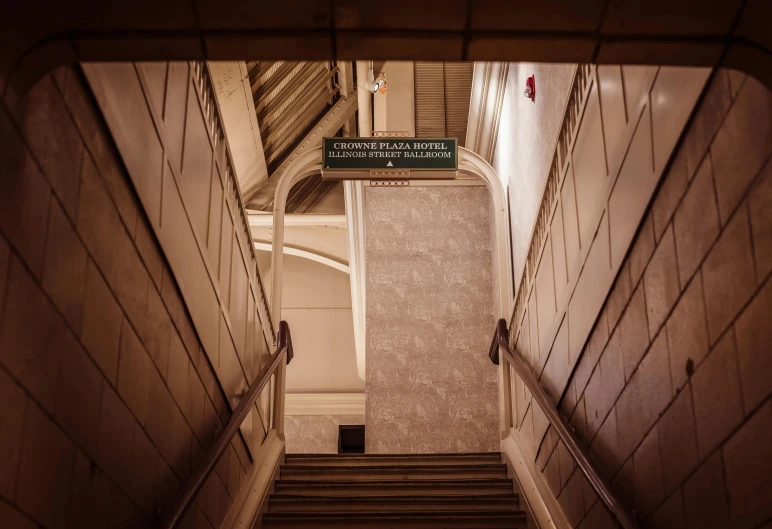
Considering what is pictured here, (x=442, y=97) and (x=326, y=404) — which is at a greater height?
(x=442, y=97)

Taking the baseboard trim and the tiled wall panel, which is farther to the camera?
the baseboard trim

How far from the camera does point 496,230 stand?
26.3ft

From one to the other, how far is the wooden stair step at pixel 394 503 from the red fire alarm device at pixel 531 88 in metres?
3.02

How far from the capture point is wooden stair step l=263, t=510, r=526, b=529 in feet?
16.6

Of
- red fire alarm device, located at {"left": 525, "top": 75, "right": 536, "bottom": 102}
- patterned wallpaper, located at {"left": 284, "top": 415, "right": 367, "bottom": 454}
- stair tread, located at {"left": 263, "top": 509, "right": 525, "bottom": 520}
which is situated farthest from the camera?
patterned wallpaper, located at {"left": 284, "top": 415, "right": 367, "bottom": 454}

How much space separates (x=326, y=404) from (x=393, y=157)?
338 inches

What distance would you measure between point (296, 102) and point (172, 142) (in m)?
8.83

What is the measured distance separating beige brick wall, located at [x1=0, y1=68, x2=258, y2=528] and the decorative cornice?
38.9ft

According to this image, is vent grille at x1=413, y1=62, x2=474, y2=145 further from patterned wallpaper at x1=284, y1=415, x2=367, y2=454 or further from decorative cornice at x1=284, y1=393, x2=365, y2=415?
patterned wallpaper at x1=284, y1=415, x2=367, y2=454

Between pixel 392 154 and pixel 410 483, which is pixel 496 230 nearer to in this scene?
pixel 392 154

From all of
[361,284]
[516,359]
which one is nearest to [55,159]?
[516,359]

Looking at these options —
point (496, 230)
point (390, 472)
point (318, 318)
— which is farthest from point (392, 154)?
point (318, 318)

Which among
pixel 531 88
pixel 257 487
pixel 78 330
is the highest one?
pixel 531 88

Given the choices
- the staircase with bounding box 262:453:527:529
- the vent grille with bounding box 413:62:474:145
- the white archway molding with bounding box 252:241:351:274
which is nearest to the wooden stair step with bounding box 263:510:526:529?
the staircase with bounding box 262:453:527:529
